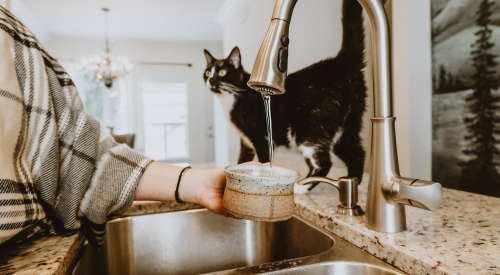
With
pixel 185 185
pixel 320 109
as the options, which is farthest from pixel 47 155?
pixel 320 109

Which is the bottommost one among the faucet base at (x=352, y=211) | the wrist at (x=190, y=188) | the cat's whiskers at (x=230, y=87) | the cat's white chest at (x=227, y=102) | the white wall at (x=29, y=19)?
the faucet base at (x=352, y=211)

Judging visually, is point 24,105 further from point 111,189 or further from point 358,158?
point 358,158

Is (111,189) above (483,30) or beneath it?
beneath

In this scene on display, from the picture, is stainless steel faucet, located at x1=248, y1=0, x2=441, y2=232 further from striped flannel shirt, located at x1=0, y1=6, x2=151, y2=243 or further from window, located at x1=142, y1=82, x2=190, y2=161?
window, located at x1=142, y1=82, x2=190, y2=161

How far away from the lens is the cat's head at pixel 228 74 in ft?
4.38

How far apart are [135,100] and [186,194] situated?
16.4ft

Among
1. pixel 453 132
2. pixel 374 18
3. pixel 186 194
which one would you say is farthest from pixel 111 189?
pixel 453 132

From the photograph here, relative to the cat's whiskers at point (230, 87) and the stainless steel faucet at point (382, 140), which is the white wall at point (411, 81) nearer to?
the stainless steel faucet at point (382, 140)

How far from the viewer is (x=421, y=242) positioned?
1.77 ft

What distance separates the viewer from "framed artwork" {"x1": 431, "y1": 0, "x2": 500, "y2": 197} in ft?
2.65

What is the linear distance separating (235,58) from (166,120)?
4.45m

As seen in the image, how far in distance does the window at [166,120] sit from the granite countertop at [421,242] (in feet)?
16.4

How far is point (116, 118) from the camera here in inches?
209

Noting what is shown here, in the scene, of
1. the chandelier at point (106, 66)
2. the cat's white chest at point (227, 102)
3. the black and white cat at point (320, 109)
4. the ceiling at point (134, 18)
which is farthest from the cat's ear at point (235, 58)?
the chandelier at point (106, 66)
